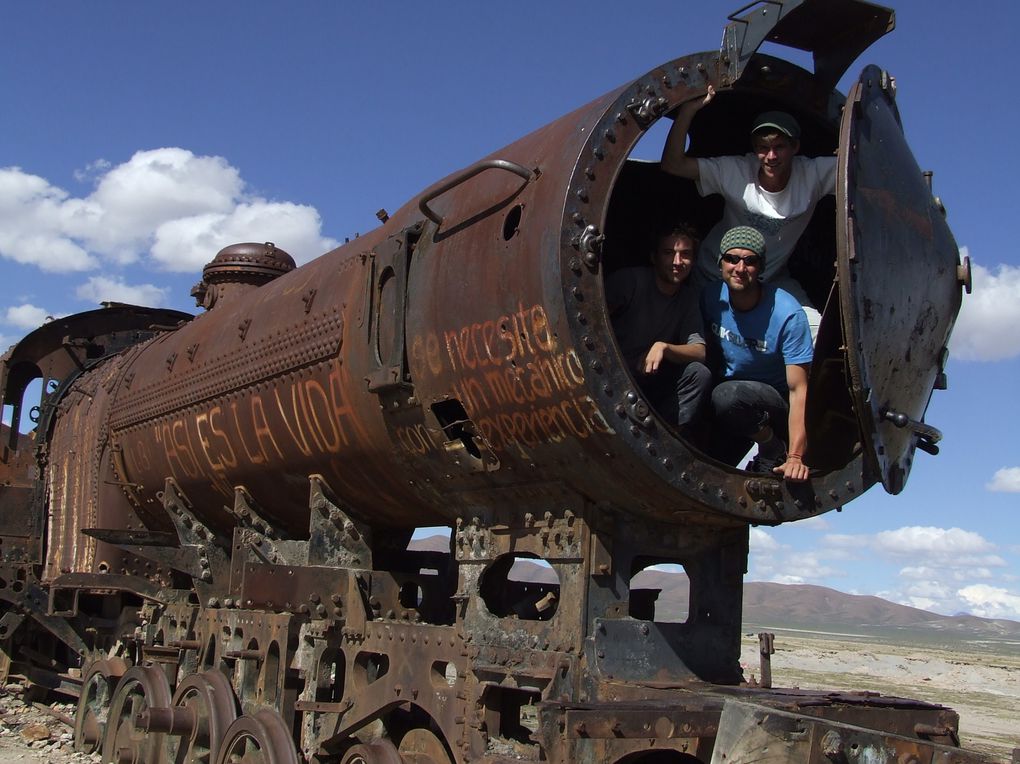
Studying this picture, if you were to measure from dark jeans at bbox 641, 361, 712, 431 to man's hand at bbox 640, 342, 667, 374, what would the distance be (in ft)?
0.61

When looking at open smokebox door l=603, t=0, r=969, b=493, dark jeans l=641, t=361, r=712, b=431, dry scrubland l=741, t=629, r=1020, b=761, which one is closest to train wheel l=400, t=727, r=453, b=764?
dark jeans l=641, t=361, r=712, b=431

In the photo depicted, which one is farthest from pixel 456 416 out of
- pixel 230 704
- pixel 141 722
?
pixel 141 722

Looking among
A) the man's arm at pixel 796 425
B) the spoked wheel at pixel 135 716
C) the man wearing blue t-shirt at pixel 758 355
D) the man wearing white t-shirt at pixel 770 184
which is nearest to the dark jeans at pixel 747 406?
the man wearing blue t-shirt at pixel 758 355

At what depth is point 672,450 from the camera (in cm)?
436

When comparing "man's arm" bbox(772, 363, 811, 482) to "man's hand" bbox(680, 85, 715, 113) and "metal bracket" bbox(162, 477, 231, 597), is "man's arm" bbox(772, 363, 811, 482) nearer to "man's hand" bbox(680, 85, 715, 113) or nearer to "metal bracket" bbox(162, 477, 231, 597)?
"man's hand" bbox(680, 85, 715, 113)

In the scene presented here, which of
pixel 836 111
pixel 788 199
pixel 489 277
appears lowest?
pixel 489 277

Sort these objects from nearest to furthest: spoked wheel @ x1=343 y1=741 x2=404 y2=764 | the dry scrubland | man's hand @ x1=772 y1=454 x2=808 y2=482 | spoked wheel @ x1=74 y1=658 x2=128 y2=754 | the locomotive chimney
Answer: man's hand @ x1=772 y1=454 x2=808 y2=482 → spoked wheel @ x1=343 y1=741 x2=404 y2=764 → spoked wheel @ x1=74 y1=658 x2=128 y2=754 → the locomotive chimney → the dry scrubland

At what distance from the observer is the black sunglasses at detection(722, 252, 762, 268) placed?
15.9 ft

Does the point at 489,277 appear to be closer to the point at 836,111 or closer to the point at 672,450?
the point at 672,450

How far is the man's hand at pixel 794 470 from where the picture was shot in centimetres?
456

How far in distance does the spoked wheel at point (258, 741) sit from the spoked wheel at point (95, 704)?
253 cm

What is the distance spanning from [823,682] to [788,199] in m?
19.9

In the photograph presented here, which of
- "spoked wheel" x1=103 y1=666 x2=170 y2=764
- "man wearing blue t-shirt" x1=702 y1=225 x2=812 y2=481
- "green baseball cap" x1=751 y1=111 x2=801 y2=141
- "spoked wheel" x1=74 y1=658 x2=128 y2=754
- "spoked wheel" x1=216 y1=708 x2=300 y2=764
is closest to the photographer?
"man wearing blue t-shirt" x1=702 y1=225 x2=812 y2=481

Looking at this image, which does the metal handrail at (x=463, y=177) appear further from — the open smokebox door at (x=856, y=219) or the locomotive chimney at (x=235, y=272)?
the locomotive chimney at (x=235, y=272)
